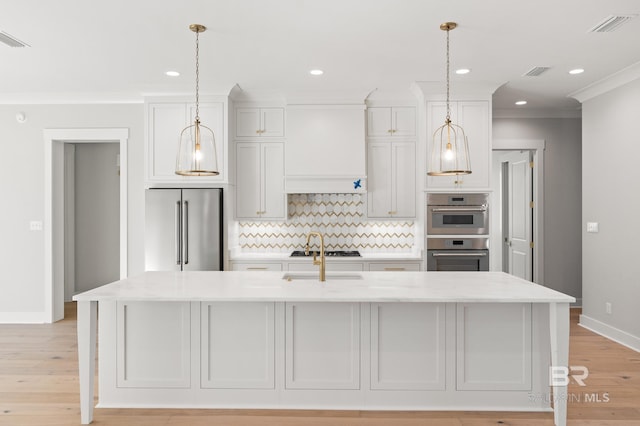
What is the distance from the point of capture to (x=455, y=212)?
5.01m

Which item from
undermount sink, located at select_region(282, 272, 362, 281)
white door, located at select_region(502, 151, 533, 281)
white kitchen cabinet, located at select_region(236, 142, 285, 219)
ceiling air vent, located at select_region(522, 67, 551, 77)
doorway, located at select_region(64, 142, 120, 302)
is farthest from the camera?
doorway, located at select_region(64, 142, 120, 302)

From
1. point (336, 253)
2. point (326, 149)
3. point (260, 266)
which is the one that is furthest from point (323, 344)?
point (326, 149)

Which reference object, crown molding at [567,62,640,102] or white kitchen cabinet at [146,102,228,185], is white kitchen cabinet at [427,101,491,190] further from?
white kitchen cabinet at [146,102,228,185]

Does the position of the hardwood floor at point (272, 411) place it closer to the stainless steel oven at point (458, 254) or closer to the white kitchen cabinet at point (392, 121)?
the stainless steel oven at point (458, 254)

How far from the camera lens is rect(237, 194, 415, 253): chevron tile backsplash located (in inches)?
221

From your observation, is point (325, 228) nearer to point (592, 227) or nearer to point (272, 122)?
point (272, 122)

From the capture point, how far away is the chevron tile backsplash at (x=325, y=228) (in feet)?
18.4

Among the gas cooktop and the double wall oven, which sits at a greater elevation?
the double wall oven

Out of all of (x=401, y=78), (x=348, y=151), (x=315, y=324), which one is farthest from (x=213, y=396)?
(x=401, y=78)

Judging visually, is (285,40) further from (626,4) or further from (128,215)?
(128,215)

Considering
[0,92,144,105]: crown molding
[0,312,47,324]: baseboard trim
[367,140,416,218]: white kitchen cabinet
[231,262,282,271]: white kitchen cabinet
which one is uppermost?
[0,92,144,105]: crown molding

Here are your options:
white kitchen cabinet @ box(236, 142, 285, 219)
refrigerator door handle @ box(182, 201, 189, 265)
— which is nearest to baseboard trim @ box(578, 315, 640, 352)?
white kitchen cabinet @ box(236, 142, 285, 219)

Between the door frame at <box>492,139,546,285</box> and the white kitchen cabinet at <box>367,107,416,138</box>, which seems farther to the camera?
the door frame at <box>492,139,546,285</box>

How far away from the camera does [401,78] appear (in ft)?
→ 15.2
